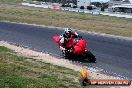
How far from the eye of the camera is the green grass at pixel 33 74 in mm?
11594

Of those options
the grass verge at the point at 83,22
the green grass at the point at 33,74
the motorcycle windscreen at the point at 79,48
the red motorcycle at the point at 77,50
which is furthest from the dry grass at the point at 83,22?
the green grass at the point at 33,74

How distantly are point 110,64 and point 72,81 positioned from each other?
4.92 m

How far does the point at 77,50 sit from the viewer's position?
18.5 meters

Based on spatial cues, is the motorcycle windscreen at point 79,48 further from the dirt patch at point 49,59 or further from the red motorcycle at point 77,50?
the dirt patch at point 49,59


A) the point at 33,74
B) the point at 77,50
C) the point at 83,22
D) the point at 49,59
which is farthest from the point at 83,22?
the point at 33,74

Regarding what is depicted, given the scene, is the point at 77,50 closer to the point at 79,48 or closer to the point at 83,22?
the point at 79,48

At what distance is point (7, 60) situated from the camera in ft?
54.1

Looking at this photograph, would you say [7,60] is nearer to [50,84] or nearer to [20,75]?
[20,75]

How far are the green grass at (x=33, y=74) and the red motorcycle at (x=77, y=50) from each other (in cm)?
222

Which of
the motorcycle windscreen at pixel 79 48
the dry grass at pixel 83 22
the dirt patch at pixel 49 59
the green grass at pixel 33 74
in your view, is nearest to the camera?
the green grass at pixel 33 74

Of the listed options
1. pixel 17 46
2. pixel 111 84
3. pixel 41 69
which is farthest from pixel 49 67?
pixel 17 46

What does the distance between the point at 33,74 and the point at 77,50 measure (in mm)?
5179

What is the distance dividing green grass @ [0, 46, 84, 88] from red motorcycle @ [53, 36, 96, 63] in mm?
2225

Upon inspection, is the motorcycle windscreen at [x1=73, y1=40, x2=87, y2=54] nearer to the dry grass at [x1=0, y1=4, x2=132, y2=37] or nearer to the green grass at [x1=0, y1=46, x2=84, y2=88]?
the green grass at [x1=0, y1=46, x2=84, y2=88]
